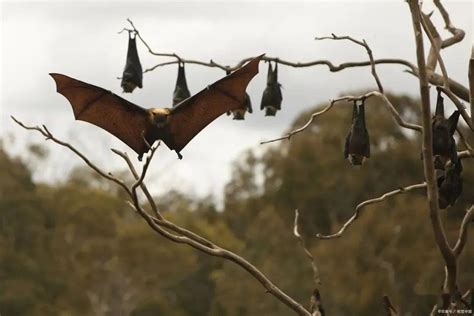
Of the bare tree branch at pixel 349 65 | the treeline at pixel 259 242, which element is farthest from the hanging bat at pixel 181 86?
the treeline at pixel 259 242

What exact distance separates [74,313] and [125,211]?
11.4 meters

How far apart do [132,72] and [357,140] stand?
193 cm

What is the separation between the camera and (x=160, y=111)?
6.79 m

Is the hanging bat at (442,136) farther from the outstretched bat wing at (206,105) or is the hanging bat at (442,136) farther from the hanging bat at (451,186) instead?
the outstretched bat wing at (206,105)

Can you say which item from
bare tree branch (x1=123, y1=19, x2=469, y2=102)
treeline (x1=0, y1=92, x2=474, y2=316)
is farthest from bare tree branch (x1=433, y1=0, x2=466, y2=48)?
treeline (x1=0, y1=92, x2=474, y2=316)

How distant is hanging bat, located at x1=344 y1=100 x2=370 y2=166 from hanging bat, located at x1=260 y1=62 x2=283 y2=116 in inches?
61.7

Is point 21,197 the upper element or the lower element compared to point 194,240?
upper

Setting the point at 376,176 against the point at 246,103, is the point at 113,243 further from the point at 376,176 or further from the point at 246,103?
the point at 246,103

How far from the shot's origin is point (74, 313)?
42.7 metres

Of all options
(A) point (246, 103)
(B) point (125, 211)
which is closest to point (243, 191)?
(B) point (125, 211)

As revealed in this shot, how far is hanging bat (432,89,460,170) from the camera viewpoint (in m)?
6.28

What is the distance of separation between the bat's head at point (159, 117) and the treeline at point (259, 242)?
27.3 meters

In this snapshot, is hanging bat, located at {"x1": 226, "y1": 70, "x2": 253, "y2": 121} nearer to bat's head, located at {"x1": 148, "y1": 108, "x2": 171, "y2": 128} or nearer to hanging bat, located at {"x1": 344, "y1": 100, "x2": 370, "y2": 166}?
hanging bat, located at {"x1": 344, "y1": 100, "x2": 370, "y2": 166}

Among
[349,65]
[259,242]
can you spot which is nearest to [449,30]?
[349,65]
